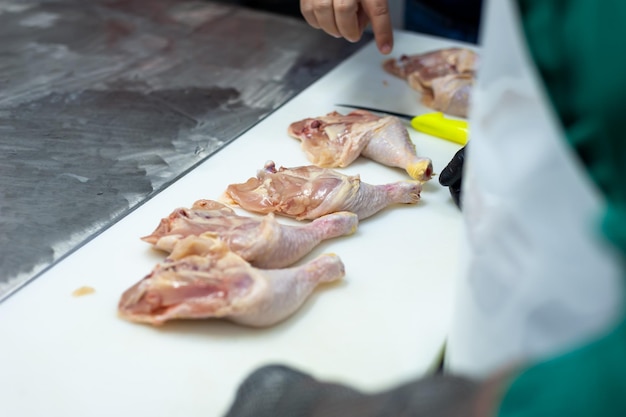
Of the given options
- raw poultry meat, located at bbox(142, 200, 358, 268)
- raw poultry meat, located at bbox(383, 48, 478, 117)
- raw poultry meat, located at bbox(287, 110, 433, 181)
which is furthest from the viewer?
raw poultry meat, located at bbox(383, 48, 478, 117)

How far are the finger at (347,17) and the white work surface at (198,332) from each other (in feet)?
1.99

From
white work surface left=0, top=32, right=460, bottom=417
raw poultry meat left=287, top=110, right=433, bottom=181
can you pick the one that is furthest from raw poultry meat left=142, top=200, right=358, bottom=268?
raw poultry meat left=287, top=110, right=433, bottom=181

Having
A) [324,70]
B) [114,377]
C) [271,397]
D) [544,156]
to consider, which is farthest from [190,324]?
[324,70]

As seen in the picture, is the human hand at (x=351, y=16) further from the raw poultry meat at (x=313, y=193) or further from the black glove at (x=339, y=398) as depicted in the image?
the black glove at (x=339, y=398)

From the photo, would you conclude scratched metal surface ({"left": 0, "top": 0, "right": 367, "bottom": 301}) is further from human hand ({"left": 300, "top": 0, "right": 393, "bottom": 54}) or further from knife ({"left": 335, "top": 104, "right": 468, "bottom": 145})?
knife ({"left": 335, "top": 104, "right": 468, "bottom": 145})

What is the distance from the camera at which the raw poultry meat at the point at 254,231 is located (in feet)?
3.91

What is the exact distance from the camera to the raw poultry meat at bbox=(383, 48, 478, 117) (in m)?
1.80

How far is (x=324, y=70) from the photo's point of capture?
2.11 metres

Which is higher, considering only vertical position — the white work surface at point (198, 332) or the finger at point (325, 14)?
the finger at point (325, 14)

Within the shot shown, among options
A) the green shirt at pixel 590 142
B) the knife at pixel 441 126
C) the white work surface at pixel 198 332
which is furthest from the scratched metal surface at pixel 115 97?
the green shirt at pixel 590 142

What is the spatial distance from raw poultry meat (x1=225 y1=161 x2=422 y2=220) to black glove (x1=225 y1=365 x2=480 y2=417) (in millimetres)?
468

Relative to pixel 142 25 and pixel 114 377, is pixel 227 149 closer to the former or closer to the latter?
pixel 114 377

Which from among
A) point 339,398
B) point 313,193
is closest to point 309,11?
point 313,193

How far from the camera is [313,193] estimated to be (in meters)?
1.37
